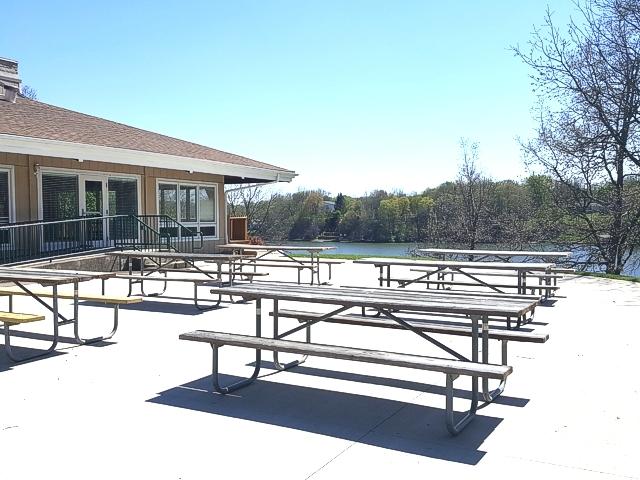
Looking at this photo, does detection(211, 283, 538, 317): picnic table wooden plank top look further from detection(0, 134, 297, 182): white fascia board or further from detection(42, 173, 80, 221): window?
detection(42, 173, 80, 221): window

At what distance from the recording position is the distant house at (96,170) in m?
13.2

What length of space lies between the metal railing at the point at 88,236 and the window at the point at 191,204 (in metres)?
0.49

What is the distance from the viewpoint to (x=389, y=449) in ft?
11.6

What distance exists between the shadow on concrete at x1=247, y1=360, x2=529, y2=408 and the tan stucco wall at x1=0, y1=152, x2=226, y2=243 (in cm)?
990

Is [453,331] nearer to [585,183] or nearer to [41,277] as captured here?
[41,277]

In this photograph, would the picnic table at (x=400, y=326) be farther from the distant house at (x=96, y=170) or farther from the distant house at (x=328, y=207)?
the distant house at (x=328, y=207)

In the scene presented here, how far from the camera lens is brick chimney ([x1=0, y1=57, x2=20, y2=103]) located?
17.3m

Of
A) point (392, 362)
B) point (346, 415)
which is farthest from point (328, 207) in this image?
point (392, 362)

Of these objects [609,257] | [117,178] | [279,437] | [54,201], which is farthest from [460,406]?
[609,257]

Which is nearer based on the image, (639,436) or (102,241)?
(639,436)

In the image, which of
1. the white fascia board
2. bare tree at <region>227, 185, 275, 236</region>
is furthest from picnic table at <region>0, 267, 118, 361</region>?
bare tree at <region>227, 185, 275, 236</region>

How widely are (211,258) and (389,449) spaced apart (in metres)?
6.17

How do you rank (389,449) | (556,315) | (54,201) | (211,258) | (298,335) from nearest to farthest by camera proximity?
1. (389,449)
2. (298,335)
3. (556,315)
4. (211,258)
5. (54,201)

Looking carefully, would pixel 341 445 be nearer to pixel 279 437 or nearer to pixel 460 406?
pixel 279 437
